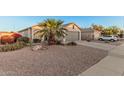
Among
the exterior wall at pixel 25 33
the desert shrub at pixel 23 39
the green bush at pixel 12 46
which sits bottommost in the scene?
the green bush at pixel 12 46

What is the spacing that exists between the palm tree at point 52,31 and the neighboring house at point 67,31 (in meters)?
0.35

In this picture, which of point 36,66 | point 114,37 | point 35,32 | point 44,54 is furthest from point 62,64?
point 114,37

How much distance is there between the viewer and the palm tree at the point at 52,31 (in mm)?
13984

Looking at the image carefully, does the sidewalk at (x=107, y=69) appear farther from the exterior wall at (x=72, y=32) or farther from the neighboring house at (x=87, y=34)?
the neighboring house at (x=87, y=34)

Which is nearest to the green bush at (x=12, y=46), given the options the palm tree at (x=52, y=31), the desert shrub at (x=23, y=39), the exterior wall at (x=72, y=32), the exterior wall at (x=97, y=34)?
the desert shrub at (x=23, y=39)

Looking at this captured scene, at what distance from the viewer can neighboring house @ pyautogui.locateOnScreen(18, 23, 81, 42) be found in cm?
1370

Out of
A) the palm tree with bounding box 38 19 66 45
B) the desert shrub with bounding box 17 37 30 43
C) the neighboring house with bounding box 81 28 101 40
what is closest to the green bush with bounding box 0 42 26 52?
the desert shrub with bounding box 17 37 30 43

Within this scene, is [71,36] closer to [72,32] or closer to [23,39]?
[72,32]

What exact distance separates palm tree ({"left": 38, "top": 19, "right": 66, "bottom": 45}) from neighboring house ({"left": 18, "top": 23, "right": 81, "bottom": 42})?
0.35 meters

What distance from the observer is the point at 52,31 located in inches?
564
